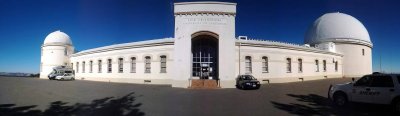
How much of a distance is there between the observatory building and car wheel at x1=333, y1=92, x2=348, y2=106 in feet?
32.8

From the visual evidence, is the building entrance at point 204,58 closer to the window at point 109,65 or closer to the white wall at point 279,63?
the white wall at point 279,63

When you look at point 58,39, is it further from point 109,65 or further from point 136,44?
point 136,44

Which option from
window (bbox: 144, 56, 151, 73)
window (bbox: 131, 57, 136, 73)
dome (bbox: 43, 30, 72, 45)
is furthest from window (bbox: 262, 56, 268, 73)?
dome (bbox: 43, 30, 72, 45)

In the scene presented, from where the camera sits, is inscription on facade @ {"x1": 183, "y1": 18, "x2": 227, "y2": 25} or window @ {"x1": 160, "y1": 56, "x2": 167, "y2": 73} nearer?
inscription on facade @ {"x1": 183, "y1": 18, "x2": 227, "y2": 25}

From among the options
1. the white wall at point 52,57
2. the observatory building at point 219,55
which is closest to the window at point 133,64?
the observatory building at point 219,55

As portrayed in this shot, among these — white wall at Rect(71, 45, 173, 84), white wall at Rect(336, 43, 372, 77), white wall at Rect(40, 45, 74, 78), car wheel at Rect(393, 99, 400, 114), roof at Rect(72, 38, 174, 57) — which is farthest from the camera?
white wall at Rect(40, 45, 74, 78)

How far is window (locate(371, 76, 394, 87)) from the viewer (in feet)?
27.5

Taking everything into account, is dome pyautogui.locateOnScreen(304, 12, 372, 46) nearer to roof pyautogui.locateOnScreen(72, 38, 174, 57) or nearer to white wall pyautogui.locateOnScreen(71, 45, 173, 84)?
roof pyautogui.locateOnScreen(72, 38, 174, 57)

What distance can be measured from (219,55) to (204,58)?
8.77 ft

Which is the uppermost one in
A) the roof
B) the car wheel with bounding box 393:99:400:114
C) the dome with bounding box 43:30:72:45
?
the dome with bounding box 43:30:72:45

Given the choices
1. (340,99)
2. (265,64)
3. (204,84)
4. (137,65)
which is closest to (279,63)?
(265,64)

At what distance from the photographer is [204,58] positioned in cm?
2228

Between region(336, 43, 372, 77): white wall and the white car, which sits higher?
region(336, 43, 372, 77): white wall

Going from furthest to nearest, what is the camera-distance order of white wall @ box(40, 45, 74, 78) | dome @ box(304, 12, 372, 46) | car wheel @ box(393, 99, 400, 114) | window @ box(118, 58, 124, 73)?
white wall @ box(40, 45, 74, 78), dome @ box(304, 12, 372, 46), window @ box(118, 58, 124, 73), car wheel @ box(393, 99, 400, 114)
